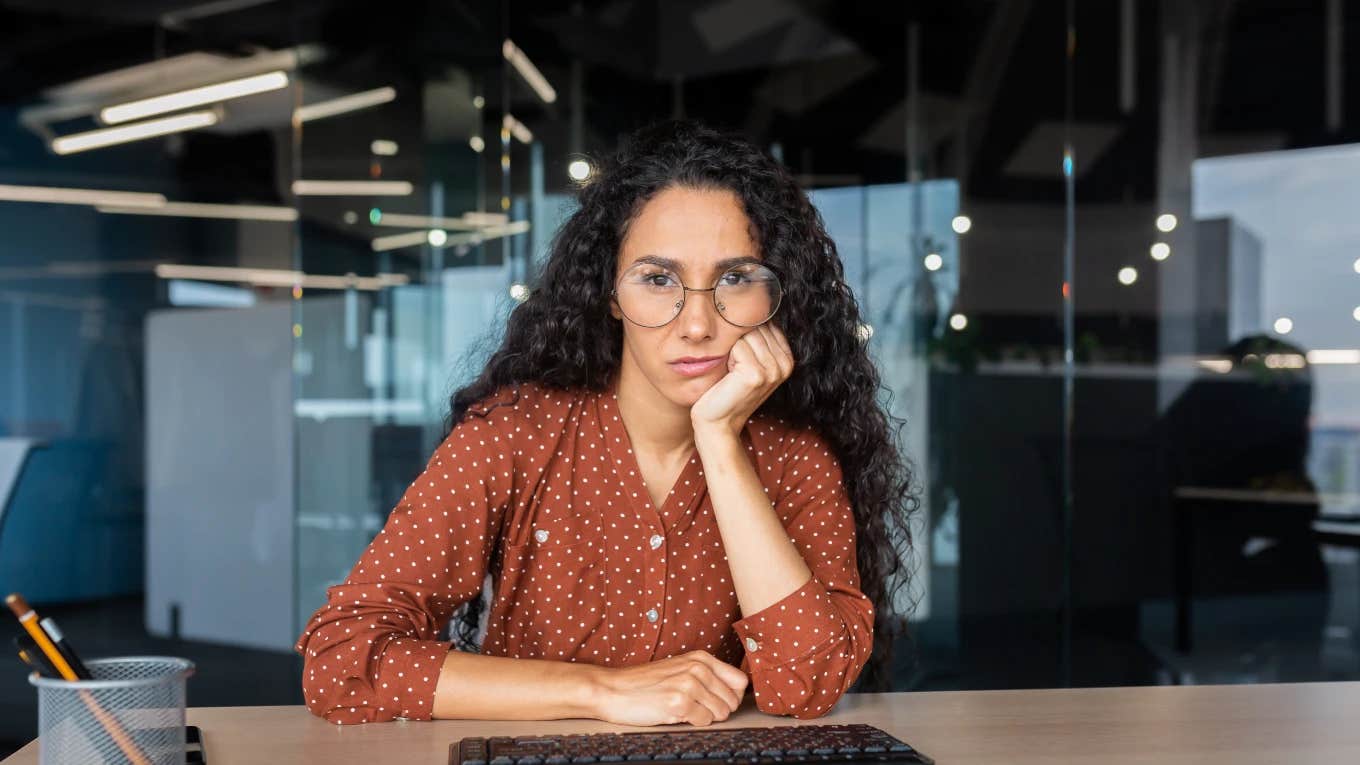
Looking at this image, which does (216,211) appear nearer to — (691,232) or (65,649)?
(691,232)

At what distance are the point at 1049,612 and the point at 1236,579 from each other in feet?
2.21

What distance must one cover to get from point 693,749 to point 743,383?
53 cm

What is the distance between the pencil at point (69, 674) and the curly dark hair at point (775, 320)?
726 millimetres

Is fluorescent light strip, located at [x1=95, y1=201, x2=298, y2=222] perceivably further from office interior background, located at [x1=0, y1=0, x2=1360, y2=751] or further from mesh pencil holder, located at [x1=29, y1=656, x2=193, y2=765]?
mesh pencil holder, located at [x1=29, y1=656, x2=193, y2=765]

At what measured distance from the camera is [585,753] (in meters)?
0.96

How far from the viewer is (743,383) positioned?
4.63 ft

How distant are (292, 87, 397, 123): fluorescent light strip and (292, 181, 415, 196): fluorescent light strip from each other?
7.6 inches

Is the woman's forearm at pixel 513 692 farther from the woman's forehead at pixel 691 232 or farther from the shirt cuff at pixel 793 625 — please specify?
the woman's forehead at pixel 691 232

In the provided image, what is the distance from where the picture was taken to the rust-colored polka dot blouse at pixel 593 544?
4.35 feet

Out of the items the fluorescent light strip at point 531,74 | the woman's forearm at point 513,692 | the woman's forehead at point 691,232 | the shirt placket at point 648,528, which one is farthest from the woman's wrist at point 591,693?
the fluorescent light strip at point 531,74

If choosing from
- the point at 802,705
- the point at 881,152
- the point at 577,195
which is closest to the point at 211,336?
the point at 881,152

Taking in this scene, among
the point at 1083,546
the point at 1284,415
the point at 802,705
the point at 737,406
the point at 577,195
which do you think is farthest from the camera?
the point at 1083,546

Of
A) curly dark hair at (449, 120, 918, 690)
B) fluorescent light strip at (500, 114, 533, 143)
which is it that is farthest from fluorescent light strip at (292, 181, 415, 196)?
curly dark hair at (449, 120, 918, 690)

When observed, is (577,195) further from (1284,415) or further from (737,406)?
(1284,415)
